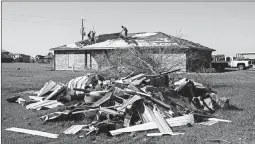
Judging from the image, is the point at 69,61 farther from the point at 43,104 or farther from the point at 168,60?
the point at 43,104

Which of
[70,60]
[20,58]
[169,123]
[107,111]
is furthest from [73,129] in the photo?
[20,58]

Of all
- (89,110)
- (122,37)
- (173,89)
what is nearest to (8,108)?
(89,110)

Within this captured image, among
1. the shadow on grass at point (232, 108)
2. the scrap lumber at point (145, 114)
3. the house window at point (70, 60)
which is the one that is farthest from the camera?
the house window at point (70, 60)

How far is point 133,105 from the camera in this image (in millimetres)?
7793

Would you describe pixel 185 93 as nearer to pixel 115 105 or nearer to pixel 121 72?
pixel 115 105

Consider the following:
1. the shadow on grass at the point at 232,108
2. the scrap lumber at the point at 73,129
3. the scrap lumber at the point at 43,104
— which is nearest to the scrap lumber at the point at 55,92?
the scrap lumber at the point at 43,104

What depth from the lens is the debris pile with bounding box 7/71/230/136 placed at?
701 centimetres

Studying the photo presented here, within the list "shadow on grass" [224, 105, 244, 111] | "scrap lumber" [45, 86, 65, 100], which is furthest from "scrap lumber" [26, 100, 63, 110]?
"shadow on grass" [224, 105, 244, 111]

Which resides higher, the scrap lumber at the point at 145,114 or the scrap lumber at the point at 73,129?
the scrap lumber at the point at 145,114

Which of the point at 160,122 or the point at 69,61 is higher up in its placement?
the point at 69,61

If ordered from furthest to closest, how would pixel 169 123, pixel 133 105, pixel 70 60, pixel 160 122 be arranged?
pixel 70 60, pixel 133 105, pixel 169 123, pixel 160 122

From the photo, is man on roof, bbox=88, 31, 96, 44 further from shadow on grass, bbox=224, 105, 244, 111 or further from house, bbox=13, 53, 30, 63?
house, bbox=13, 53, 30, 63

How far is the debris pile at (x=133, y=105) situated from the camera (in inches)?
276

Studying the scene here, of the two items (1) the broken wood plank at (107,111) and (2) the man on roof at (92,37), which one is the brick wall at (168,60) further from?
(2) the man on roof at (92,37)
